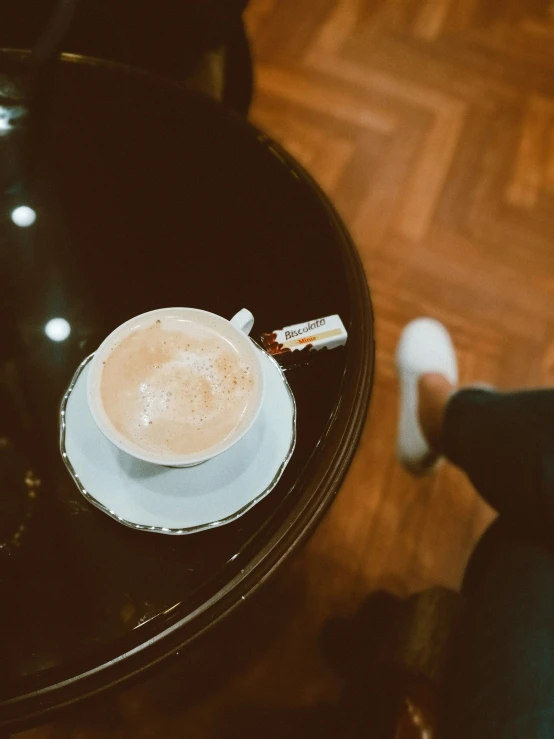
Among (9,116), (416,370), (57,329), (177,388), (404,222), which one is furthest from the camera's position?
(404,222)

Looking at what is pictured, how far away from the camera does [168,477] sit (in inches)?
18.0

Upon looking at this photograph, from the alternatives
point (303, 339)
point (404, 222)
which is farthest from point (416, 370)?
point (303, 339)

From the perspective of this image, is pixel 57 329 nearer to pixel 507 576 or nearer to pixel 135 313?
pixel 135 313

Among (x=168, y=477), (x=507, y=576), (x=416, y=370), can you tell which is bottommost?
(x=416, y=370)

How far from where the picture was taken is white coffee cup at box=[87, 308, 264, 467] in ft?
1.36

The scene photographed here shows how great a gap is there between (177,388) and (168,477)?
0.07 metres

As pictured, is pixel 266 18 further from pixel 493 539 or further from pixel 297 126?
pixel 493 539

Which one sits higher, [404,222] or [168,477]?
[168,477]

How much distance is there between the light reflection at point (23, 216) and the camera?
24.0 inches

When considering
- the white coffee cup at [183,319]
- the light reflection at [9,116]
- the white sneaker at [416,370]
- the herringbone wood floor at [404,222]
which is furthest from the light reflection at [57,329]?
the white sneaker at [416,370]

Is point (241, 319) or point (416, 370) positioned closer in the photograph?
point (241, 319)

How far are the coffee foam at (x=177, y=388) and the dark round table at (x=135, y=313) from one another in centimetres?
8

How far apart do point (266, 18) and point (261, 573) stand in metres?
1.72

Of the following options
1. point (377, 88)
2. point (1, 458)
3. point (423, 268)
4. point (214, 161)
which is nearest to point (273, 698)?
point (1, 458)
